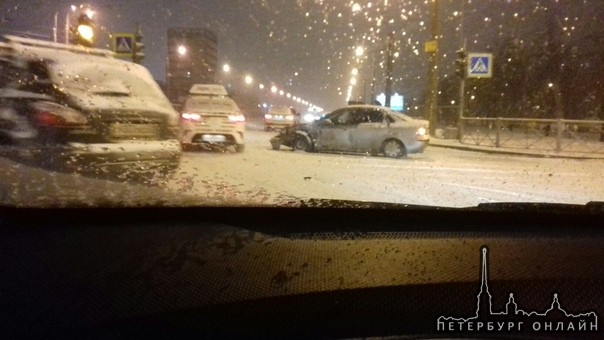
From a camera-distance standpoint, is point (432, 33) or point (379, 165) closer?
point (379, 165)

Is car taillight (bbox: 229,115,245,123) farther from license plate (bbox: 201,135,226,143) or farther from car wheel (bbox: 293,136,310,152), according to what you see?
car wheel (bbox: 293,136,310,152)

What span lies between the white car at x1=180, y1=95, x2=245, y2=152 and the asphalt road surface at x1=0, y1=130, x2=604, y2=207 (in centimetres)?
27

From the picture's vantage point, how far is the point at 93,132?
7.95m

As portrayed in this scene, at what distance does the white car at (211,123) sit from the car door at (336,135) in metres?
4.58

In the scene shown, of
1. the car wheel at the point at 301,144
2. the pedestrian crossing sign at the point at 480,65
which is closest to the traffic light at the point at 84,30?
the car wheel at the point at 301,144

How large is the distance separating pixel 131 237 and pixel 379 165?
37.8ft

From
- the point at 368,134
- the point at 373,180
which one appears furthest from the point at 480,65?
the point at 373,180

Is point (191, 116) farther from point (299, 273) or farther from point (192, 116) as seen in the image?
point (299, 273)

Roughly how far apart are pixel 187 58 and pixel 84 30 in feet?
9.45

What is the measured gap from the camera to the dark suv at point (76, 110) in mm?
7621

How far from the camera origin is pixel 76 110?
7.93 metres

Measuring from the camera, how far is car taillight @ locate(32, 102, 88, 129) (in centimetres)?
768

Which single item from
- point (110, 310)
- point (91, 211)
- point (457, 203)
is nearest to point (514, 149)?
point (457, 203)

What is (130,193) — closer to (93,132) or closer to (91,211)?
(93,132)
